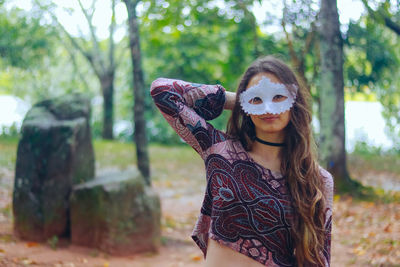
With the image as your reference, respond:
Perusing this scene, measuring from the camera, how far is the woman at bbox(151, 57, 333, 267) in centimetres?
186

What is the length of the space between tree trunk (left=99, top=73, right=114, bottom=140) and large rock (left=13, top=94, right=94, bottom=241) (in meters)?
10.9

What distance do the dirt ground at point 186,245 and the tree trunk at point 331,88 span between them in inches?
32.2

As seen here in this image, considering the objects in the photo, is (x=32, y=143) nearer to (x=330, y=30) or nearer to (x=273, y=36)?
(x=330, y=30)

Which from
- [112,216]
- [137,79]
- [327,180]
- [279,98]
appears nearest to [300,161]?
[327,180]

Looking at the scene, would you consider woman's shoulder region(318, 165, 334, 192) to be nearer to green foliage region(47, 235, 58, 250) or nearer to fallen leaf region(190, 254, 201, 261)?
fallen leaf region(190, 254, 201, 261)

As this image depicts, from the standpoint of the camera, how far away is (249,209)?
186cm

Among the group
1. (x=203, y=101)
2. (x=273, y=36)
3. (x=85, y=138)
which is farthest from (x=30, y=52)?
(x=203, y=101)

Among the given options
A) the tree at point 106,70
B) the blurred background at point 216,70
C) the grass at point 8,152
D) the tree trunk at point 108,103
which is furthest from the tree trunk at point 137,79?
the tree trunk at point 108,103

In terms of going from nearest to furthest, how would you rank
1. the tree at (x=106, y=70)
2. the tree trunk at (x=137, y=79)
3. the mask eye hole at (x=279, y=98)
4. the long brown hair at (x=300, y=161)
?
the long brown hair at (x=300, y=161) → the mask eye hole at (x=279, y=98) → the tree trunk at (x=137, y=79) → the tree at (x=106, y=70)

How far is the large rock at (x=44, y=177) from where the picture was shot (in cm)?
461

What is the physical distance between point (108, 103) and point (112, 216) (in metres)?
11.4

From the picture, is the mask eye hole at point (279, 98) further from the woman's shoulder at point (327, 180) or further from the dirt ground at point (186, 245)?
the dirt ground at point (186, 245)

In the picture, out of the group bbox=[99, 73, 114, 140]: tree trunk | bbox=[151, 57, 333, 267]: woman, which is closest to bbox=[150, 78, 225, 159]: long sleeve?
bbox=[151, 57, 333, 267]: woman

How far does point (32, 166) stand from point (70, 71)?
17682 millimetres
